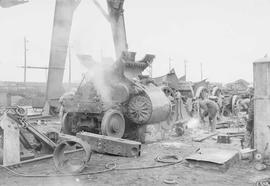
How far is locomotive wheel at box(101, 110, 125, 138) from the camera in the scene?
7828mm

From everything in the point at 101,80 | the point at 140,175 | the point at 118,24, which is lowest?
the point at 140,175

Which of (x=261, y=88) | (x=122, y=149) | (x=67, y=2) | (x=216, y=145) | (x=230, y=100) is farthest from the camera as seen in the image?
(x=230, y=100)

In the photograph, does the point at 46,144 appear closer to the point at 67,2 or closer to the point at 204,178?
the point at 204,178

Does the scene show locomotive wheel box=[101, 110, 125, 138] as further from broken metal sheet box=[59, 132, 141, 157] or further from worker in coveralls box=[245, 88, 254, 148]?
worker in coveralls box=[245, 88, 254, 148]

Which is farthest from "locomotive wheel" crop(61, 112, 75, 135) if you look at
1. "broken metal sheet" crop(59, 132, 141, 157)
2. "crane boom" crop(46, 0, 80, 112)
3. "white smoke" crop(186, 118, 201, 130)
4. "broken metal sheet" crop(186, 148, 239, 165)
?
"white smoke" crop(186, 118, 201, 130)

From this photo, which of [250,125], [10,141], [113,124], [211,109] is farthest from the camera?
[211,109]

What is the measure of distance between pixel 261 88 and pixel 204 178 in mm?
2213

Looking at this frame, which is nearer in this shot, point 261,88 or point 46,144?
point 261,88

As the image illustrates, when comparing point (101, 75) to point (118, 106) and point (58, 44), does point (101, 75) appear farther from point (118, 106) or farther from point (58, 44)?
point (58, 44)

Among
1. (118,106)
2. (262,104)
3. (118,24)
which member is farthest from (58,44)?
(262,104)

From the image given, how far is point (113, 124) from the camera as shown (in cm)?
805

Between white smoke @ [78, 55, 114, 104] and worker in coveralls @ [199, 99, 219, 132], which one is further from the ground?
white smoke @ [78, 55, 114, 104]

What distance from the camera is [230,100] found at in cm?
1742

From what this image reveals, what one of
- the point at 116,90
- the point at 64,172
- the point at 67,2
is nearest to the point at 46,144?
the point at 64,172
